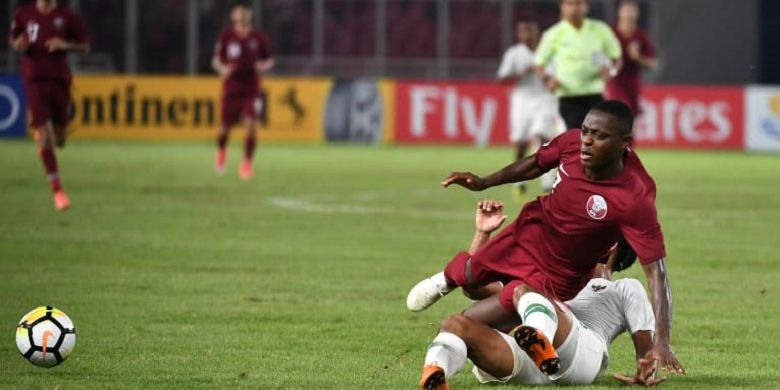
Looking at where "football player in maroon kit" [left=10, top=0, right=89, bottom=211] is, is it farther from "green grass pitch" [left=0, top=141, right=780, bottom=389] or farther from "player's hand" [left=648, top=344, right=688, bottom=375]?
"player's hand" [left=648, top=344, right=688, bottom=375]

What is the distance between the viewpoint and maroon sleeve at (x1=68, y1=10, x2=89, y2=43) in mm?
19406

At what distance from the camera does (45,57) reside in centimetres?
1944

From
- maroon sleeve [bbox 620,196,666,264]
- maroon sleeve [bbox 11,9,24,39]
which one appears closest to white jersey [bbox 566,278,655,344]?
maroon sleeve [bbox 620,196,666,264]

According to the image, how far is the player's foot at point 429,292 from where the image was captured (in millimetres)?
8914

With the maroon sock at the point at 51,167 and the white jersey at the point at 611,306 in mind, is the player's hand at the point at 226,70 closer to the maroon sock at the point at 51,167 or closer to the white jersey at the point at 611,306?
the maroon sock at the point at 51,167

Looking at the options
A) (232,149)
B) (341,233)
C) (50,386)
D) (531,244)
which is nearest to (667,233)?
(341,233)

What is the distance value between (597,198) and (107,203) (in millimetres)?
12698

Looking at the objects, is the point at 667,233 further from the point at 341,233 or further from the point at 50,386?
the point at 50,386

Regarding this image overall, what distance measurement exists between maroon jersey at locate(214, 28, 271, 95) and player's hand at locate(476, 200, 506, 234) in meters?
18.0

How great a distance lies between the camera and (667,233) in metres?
17.4

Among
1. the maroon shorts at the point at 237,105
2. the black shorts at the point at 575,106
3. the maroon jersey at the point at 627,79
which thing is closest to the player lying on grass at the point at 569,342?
the black shorts at the point at 575,106

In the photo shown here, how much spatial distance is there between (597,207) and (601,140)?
0.33 metres

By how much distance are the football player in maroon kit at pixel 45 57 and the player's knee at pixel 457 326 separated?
38.9ft

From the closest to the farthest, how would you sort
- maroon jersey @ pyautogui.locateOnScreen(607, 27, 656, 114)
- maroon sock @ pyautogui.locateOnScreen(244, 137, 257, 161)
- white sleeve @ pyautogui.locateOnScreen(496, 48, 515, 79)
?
maroon jersey @ pyautogui.locateOnScreen(607, 27, 656, 114) → white sleeve @ pyautogui.locateOnScreen(496, 48, 515, 79) → maroon sock @ pyautogui.locateOnScreen(244, 137, 257, 161)
